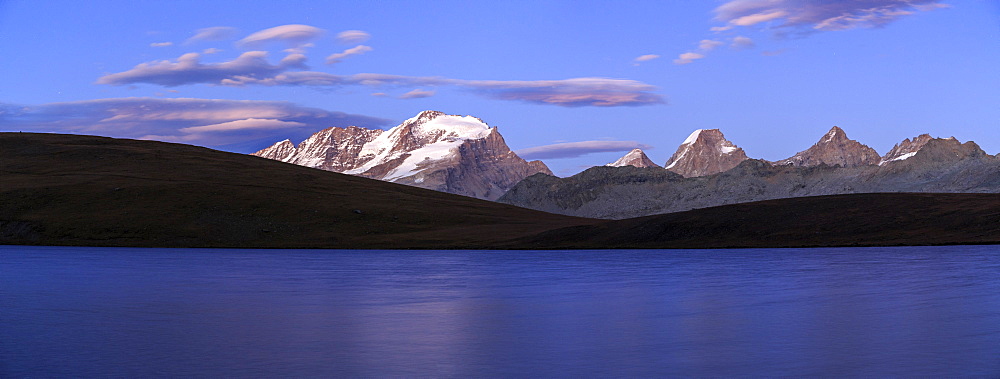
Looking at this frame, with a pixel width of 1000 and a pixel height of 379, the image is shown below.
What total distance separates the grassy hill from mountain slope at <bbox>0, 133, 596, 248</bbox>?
0.18 metres

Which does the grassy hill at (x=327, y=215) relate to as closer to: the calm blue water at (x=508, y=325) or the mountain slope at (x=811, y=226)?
the mountain slope at (x=811, y=226)

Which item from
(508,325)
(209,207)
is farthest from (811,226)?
(209,207)

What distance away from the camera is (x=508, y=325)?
24.9 m

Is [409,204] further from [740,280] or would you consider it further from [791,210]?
[740,280]

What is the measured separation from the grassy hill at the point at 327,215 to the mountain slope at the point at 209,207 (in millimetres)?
179

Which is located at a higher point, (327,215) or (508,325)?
(327,215)

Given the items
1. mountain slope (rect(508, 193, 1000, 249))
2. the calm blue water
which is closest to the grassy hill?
mountain slope (rect(508, 193, 1000, 249))

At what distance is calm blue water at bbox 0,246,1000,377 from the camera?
18.0m

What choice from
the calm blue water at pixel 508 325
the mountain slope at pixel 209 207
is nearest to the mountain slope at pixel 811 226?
the mountain slope at pixel 209 207

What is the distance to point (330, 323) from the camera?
997 inches

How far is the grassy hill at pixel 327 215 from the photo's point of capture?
300 ft

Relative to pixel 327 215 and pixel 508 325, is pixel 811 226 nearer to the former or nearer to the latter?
pixel 327 215

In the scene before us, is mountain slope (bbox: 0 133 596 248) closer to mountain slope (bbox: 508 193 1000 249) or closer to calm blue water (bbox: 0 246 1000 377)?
mountain slope (bbox: 508 193 1000 249)

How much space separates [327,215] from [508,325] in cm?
10414
